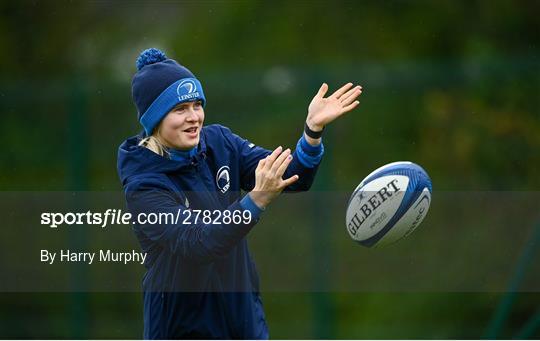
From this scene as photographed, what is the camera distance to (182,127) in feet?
12.8

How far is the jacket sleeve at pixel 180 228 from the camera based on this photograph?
144 inches

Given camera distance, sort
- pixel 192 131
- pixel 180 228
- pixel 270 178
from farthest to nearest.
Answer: pixel 192 131
pixel 180 228
pixel 270 178

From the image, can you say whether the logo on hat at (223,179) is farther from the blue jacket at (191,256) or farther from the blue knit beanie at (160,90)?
the blue knit beanie at (160,90)

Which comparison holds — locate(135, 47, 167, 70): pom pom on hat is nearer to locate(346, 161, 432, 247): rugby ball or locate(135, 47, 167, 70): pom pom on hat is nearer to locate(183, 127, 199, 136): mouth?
locate(183, 127, 199, 136): mouth

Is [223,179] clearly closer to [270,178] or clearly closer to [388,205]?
[270,178]

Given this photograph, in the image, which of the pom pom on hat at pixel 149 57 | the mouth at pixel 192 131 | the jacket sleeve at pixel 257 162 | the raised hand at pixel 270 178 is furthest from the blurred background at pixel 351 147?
the raised hand at pixel 270 178

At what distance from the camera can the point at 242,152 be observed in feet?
13.6

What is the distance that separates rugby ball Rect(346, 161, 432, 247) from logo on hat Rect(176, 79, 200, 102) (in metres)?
0.88

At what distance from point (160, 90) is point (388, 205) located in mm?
1081

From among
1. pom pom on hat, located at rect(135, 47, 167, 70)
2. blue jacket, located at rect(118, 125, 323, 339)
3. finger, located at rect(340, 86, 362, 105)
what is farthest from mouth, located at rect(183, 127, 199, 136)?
finger, located at rect(340, 86, 362, 105)

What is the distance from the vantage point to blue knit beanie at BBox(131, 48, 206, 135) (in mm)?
3936

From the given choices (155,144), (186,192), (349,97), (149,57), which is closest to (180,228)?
(186,192)

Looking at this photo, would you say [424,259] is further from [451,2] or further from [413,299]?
[451,2]

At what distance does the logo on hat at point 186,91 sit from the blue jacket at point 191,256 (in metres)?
0.19
